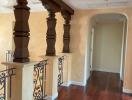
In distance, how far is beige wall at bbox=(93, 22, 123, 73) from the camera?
7.30 meters

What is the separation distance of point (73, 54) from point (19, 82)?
287 cm

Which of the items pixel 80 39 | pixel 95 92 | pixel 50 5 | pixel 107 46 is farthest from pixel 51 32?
pixel 107 46

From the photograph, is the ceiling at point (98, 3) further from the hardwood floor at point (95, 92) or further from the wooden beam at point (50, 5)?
the hardwood floor at point (95, 92)

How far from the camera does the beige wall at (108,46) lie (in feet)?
24.0

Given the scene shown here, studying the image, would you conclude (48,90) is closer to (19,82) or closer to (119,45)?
(19,82)

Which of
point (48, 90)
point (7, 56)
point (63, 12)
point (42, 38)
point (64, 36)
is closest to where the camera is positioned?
point (48, 90)

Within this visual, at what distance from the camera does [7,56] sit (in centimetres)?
636

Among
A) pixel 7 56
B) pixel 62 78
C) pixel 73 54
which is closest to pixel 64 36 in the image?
pixel 73 54

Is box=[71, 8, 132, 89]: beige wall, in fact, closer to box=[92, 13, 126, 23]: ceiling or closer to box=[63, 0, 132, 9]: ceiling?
box=[63, 0, 132, 9]: ceiling

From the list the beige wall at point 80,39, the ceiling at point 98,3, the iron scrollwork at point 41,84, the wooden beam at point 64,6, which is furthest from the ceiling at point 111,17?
the iron scrollwork at point 41,84

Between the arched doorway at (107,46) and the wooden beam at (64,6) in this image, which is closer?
the wooden beam at (64,6)

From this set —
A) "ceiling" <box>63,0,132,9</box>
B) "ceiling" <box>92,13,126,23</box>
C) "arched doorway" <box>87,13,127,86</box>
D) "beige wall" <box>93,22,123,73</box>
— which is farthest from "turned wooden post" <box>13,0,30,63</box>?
"beige wall" <box>93,22,123,73</box>

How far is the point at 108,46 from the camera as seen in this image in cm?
746

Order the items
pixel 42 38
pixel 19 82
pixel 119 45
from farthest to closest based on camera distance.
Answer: pixel 119 45 → pixel 42 38 → pixel 19 82
